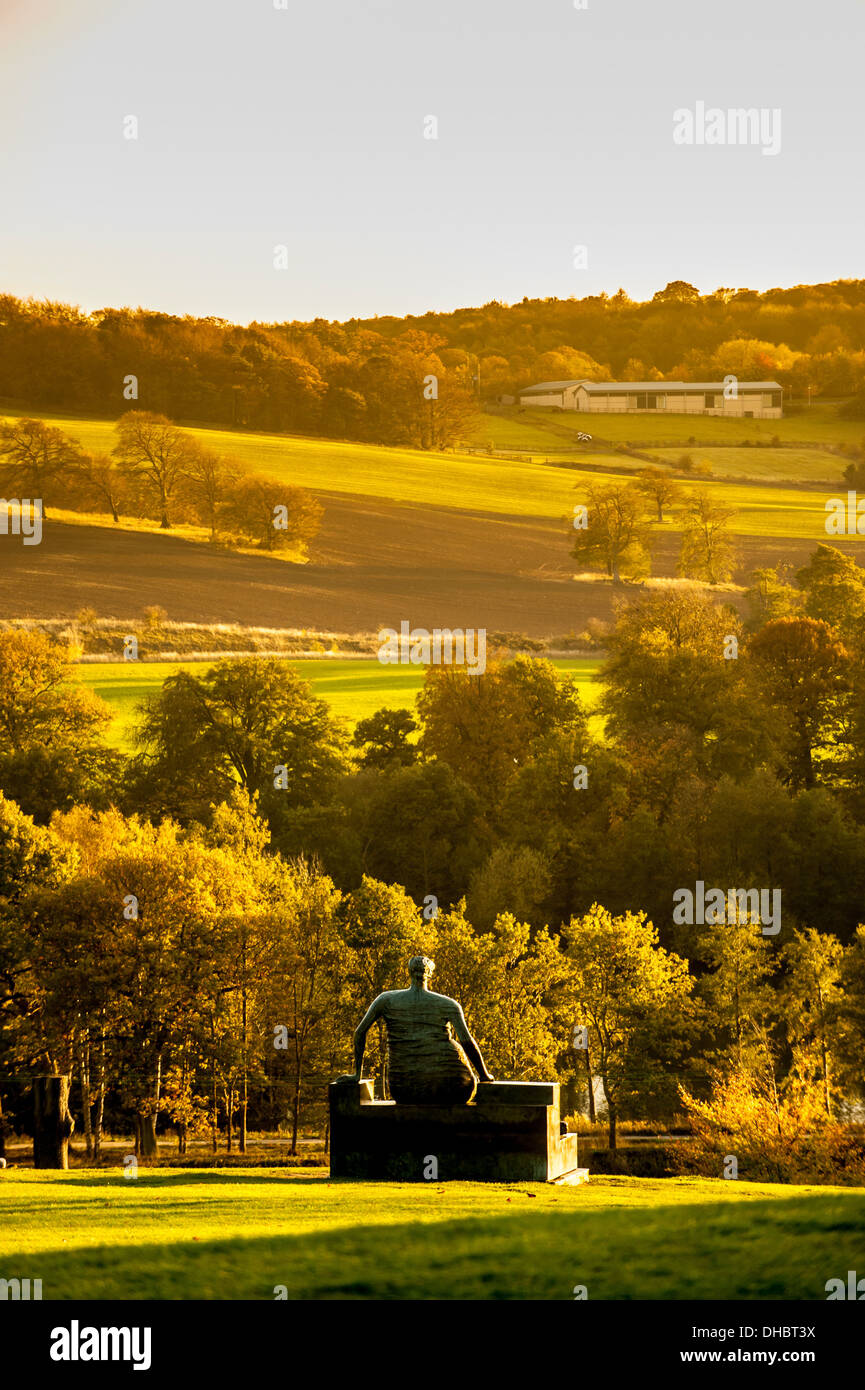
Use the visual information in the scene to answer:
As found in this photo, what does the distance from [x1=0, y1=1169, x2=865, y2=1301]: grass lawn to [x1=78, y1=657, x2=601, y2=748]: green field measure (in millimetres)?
92039

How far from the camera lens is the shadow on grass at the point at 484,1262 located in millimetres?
19188

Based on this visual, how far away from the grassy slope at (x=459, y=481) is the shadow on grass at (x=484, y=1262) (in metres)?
136

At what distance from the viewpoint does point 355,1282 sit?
63.7 ft

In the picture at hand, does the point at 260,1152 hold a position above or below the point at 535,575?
below

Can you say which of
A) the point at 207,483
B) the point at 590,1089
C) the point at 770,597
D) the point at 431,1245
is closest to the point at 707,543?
the point at 770,597

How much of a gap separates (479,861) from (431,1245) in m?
74.9

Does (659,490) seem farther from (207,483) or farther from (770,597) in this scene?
(207,483)

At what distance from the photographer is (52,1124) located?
151 feet

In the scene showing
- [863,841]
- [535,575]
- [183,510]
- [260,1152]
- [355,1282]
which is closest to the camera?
[355,1282]
